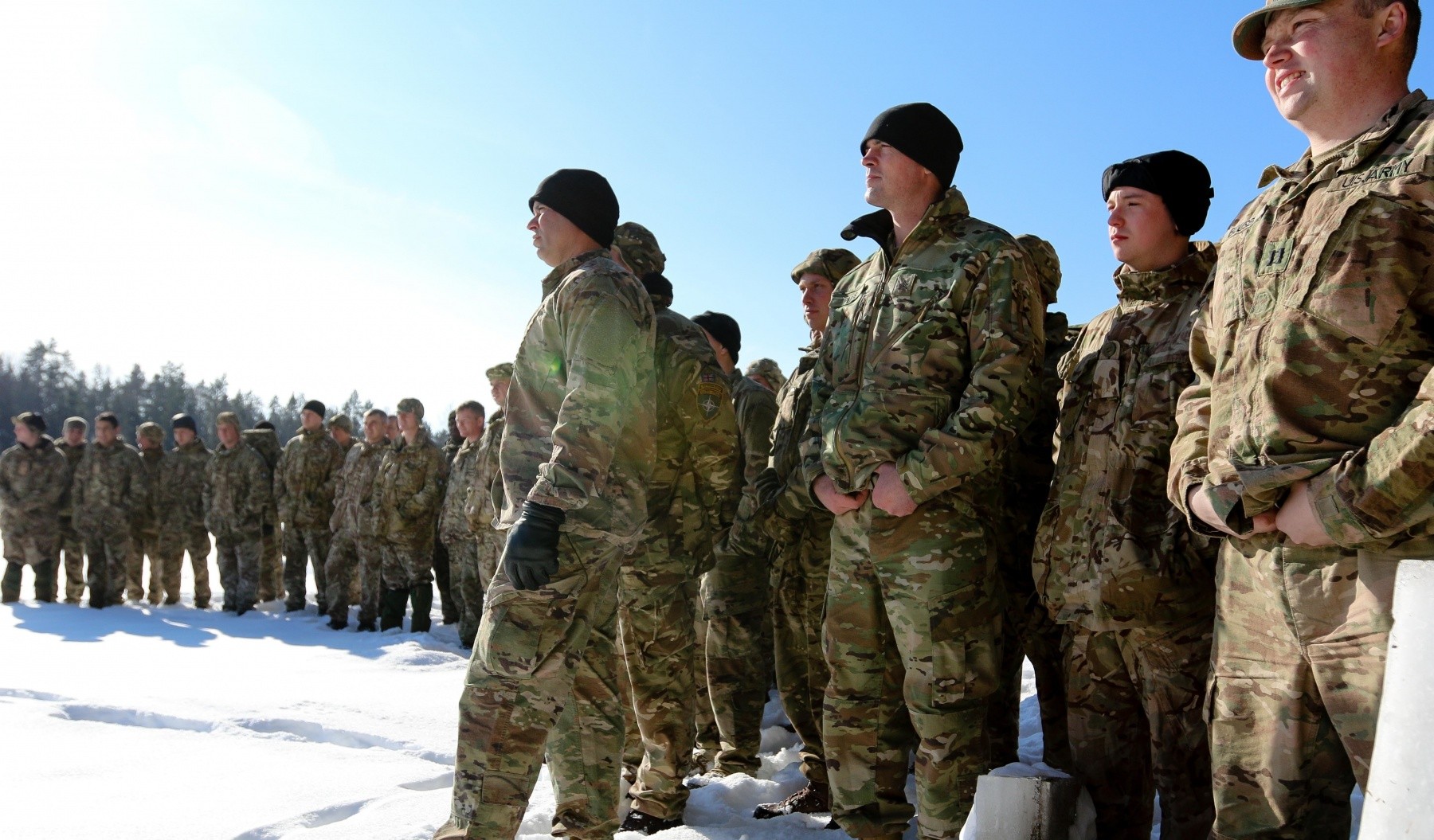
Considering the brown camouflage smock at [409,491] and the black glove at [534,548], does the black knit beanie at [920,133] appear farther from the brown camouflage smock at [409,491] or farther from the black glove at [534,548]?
the brown camouflage smock at [409,491]

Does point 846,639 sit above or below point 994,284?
below

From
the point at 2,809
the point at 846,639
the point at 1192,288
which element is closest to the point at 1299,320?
the point at 1192,288

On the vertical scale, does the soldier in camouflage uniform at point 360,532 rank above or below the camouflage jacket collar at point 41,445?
below

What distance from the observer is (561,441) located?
120 inches

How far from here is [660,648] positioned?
4.29 meters

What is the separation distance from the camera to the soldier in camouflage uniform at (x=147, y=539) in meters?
13.2

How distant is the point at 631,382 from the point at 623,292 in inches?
12.5

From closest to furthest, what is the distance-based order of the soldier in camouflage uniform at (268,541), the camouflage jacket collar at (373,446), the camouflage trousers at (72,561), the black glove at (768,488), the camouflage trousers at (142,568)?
the black glove at (768,488), the camouflage jacket collar at (373,446), the camouflage trousers at (72,561), the camouflage trousers at (142,568), the soldier in camouflage uniform at (268,541)

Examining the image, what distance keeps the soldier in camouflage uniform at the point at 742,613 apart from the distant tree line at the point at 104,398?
55209mm

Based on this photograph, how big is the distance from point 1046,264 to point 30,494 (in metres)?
13.6

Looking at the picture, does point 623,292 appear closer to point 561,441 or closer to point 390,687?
point 561,441

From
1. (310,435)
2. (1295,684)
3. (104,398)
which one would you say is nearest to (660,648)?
(1295,684)

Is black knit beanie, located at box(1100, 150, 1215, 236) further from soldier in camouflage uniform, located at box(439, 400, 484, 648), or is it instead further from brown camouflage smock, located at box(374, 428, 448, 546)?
brown camouflage smock, located at box(374, 428, 448, 546)

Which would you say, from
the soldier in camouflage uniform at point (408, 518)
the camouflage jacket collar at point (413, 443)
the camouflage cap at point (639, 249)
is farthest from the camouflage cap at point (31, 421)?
the camouflage cap at point (639, 249)
